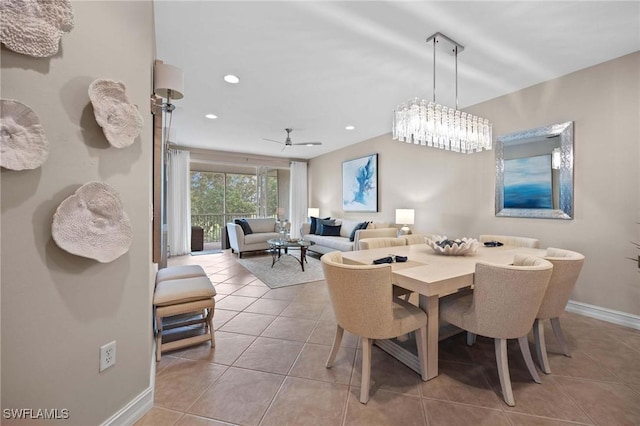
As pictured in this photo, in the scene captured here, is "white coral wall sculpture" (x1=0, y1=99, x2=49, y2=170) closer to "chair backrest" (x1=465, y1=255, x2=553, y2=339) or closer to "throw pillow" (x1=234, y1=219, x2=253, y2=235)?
"chair backrest" (x1=465, y1=255, x2=553, y2=339)

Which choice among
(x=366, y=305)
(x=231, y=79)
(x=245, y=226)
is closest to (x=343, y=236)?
(x=245, y=226)

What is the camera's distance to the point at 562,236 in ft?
9.65

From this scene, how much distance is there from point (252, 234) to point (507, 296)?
17.6 ft

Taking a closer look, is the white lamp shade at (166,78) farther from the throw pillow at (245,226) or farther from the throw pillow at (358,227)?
the throw pillow at (245,226)

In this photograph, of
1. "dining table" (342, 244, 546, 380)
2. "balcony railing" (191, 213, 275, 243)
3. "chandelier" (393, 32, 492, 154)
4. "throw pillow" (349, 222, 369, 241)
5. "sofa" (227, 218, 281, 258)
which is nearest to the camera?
"dining table" (342, 244, 546, 380)

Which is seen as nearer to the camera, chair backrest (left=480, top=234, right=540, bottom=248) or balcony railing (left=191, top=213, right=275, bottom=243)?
chair backrest (left=480, top=234, right=540, bottom=248)

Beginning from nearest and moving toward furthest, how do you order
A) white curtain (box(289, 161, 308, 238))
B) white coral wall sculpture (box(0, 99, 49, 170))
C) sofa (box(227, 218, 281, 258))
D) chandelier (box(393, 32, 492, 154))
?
1. white coral wall sculpture (box(0, 99, 49, 170))
2. chandelier (box(393, 32, 492, 154))
3. sofa (box(227, 218, 281, 258))
4. white curtain (box(289, 161, 308, 238))

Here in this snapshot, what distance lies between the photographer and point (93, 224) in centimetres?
115

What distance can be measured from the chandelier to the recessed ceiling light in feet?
6.10

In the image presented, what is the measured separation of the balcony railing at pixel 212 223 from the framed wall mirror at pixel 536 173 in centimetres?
670

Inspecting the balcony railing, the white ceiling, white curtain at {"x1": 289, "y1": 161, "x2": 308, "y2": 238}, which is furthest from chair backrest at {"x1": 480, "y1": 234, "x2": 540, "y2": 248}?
the balcony railing

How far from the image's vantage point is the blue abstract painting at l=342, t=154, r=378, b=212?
5.62 meters

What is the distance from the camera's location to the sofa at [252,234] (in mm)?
5840

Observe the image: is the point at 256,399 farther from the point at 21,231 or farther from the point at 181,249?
the point at 181,249
